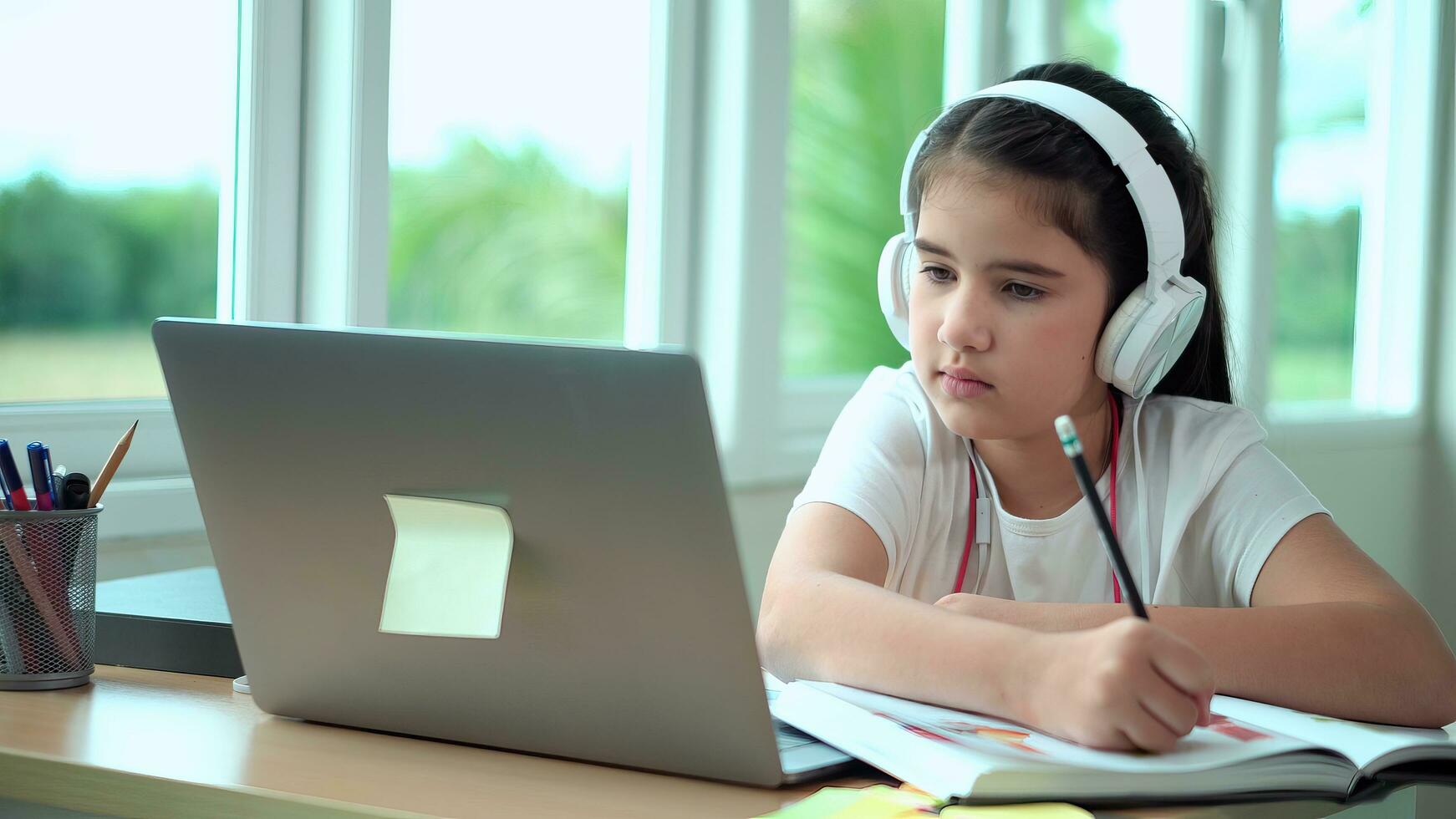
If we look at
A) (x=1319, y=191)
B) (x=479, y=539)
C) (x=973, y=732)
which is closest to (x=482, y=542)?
(x=479, y=539)

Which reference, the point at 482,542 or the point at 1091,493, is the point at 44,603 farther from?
the point at 1091,493

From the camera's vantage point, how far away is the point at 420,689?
78 cm

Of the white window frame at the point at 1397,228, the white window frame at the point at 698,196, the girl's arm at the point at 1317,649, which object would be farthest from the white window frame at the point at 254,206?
the white window frame at the point at 1397,228

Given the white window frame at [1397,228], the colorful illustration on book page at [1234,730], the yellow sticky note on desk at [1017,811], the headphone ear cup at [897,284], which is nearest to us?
the yellow sticky note on desk at [1017,811]

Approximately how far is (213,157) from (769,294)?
3.12ft

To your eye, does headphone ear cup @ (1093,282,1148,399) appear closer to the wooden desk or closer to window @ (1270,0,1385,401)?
the wooden desk

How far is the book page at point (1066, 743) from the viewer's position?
68 cm

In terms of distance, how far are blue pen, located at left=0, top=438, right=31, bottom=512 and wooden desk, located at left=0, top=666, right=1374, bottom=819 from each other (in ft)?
0.50

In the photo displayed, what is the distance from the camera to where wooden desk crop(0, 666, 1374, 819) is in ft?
2.20

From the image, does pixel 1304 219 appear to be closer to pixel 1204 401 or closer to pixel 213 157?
pixel 1204 401

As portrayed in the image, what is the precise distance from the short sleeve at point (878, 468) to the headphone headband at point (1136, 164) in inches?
10.5

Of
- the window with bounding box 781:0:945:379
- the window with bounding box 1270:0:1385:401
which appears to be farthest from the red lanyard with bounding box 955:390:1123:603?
the window with bounding box 1270:0:1385:401

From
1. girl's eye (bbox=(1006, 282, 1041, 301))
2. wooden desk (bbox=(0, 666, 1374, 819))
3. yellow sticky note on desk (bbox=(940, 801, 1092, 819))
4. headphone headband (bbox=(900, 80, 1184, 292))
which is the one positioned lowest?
wooden desk (bbox=(0, 666, 1374, 819))

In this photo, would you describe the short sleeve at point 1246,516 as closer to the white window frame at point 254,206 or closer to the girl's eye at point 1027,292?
the girl's eye at point 1027,292
